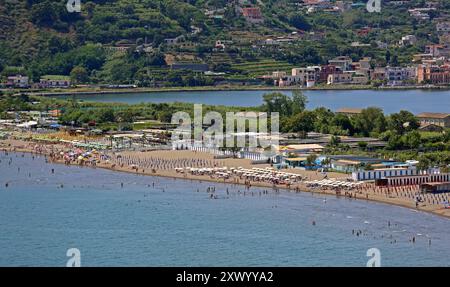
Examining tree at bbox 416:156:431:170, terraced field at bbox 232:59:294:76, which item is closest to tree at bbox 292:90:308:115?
tree at bbox 416:156:431:170

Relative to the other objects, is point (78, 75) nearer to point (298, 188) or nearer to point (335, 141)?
point (335, 141)

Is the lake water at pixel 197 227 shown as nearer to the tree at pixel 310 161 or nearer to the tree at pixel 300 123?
the tree at pixel 310 161

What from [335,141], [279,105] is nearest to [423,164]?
[335,141]

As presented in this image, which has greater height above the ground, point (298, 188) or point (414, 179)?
point (414, 179)

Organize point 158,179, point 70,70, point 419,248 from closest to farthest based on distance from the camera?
point 419,248 < point 158,179 < point 70,70

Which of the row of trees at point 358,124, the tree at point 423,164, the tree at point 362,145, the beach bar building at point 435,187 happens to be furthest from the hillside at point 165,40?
the beach bar building at point 435,187

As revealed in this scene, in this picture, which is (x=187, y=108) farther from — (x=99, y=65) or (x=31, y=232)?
(x=99, y=65)
